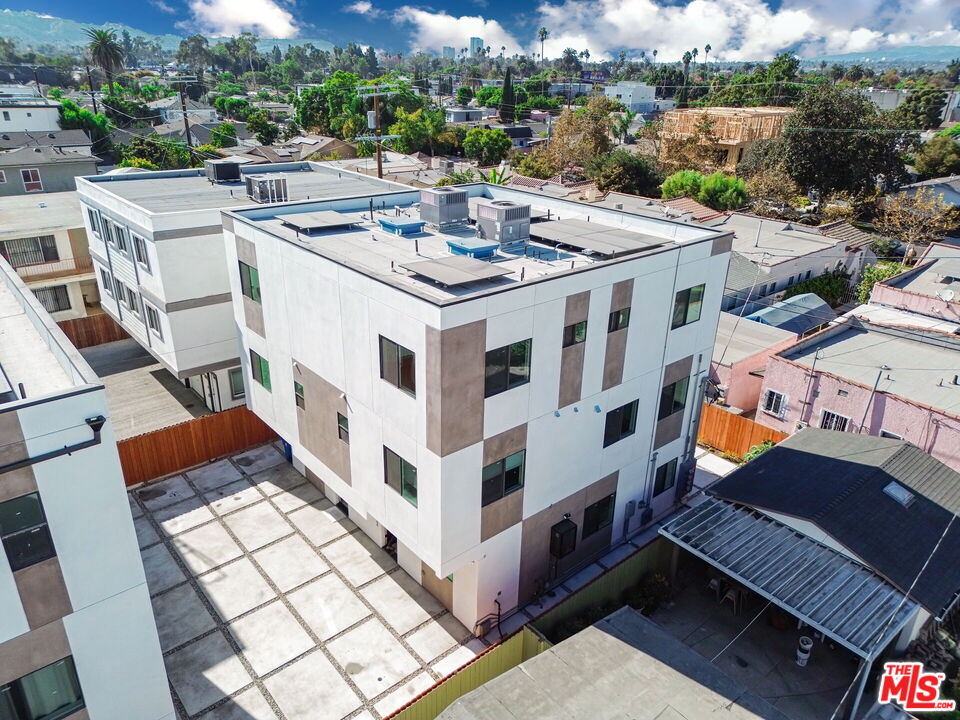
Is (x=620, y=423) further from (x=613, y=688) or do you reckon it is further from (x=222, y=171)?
(x=222, y=171)

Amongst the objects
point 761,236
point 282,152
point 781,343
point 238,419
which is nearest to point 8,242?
point 238,419

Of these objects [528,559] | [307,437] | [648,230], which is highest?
[648,230]

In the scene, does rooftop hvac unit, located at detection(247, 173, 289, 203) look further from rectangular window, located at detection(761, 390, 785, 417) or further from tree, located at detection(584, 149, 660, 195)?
tree, located at detection(584, 149, 660, 195)

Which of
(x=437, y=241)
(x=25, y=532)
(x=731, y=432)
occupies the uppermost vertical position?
(x=437, y=241)

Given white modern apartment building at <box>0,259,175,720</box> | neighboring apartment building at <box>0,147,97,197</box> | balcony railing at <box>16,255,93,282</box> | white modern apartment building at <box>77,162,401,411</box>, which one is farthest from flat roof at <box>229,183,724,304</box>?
neighboring apartment building at <box>0,147,97,197</box>

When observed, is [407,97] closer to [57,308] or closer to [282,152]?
[282,152]

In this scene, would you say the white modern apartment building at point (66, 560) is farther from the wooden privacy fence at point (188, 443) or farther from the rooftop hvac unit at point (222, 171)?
the rooftop hvac unit at point (222, 171)

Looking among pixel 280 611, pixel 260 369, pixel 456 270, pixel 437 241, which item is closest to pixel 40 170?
pixel 260 369
